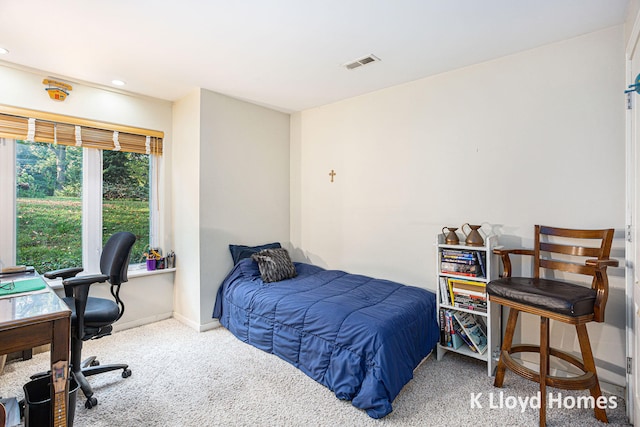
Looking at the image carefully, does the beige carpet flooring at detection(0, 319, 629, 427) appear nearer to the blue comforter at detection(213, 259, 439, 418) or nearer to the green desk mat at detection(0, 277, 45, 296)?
the blue comforter at detection(213, 259, 439, 418)

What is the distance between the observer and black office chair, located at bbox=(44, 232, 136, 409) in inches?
76.8

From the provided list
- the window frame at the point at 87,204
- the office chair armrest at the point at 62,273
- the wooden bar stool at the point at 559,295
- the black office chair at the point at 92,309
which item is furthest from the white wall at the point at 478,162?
the office chair armrest at the point at 62,273

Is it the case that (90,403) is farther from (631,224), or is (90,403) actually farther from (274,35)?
(631,224)

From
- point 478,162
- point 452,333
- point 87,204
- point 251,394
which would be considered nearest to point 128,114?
point 87,204

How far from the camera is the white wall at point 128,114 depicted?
104 inches

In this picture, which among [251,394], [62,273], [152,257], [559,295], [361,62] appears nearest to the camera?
[559,295]

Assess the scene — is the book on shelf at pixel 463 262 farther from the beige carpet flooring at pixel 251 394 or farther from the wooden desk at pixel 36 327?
the wooden desk at pixel 36 327

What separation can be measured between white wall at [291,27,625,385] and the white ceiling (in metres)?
0.21

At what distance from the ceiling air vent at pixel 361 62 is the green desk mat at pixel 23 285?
2710 mm

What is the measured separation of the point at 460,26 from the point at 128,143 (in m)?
3.21

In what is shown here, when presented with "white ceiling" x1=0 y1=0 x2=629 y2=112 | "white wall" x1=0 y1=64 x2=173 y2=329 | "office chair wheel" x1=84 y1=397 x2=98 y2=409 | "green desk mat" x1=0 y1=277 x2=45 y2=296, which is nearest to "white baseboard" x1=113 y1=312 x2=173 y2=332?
"white wall" x1=0 y1=64 x2=173 y2=329

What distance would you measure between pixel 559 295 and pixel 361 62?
85.2 inches

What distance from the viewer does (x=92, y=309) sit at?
216 cm

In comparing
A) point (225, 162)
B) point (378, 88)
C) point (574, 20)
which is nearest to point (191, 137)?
point (225, 162)
